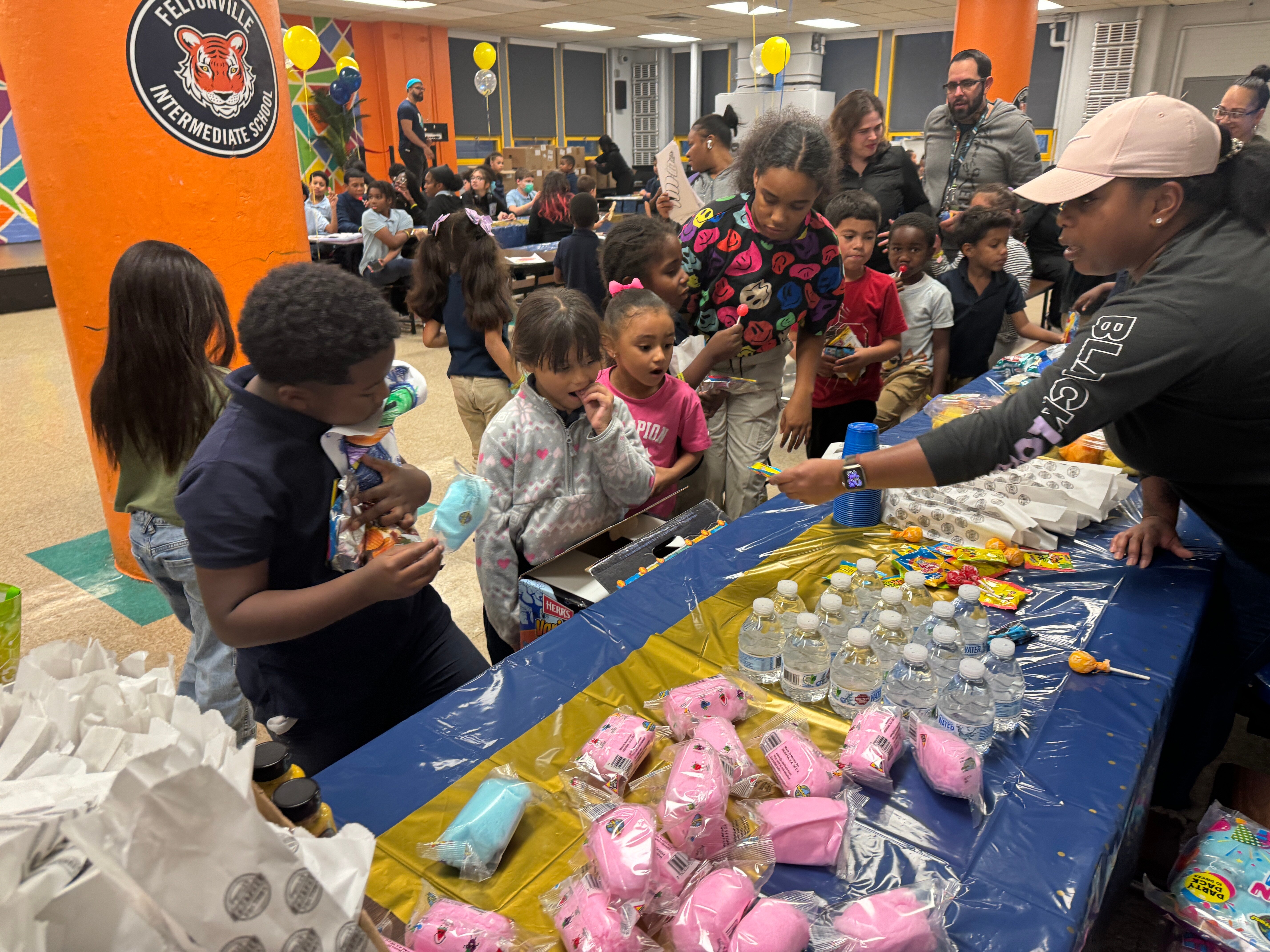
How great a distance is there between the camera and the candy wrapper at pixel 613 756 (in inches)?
48.4

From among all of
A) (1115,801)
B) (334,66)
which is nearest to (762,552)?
(1115,801)

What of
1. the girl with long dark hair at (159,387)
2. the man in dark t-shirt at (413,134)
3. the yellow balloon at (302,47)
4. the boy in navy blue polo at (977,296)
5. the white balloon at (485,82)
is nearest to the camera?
the girl with long dark hair at (159,387)

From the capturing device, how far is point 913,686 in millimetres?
1392

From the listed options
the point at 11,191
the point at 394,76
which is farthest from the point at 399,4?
the point at 11,191

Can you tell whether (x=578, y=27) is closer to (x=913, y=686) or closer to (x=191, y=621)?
(x=191, y=621)

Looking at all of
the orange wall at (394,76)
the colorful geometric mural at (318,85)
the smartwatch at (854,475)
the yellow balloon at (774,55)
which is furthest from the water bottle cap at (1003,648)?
the orange wall at (394,76)

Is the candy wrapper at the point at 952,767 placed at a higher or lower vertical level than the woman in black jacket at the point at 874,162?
lower

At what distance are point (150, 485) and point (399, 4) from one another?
12.8 meters

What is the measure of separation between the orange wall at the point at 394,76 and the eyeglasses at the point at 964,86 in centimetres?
1186

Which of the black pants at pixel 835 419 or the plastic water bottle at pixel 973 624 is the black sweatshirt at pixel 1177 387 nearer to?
the plastic water bottle at pixel 973 624

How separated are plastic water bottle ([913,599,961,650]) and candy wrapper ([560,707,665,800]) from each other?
1.88ft

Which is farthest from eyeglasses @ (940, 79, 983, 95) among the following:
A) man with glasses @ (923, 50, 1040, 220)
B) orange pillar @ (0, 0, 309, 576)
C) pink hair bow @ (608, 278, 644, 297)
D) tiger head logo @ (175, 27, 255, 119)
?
tiger head logo @ (175, 27, 255, 119)

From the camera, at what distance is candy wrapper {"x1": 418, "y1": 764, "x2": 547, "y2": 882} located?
110 cm

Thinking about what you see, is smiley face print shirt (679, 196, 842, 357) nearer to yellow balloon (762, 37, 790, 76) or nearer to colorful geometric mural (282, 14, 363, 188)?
yellow balloon (762, 37, 790, 76)
